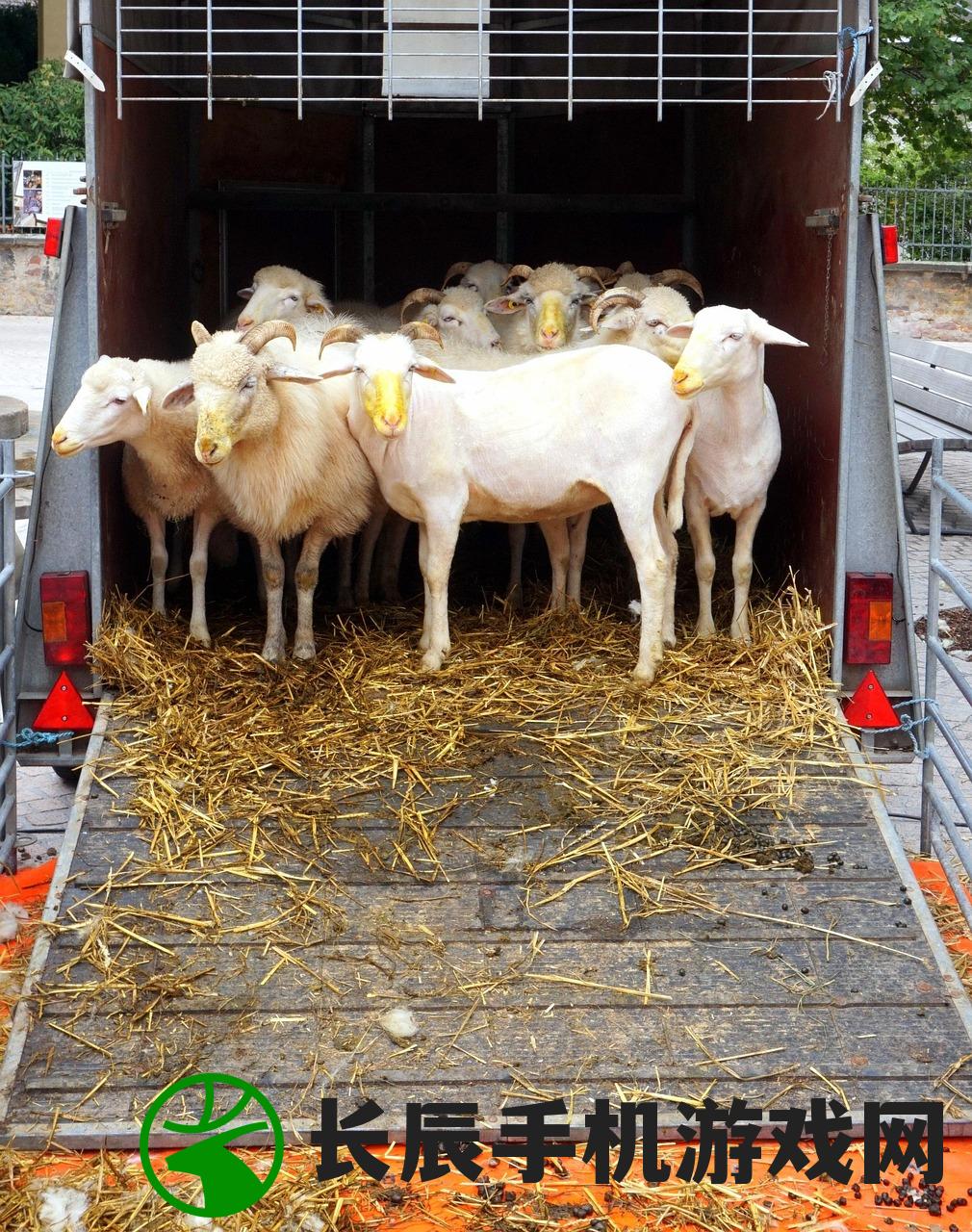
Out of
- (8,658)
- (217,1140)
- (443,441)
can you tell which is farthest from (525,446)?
(217,1140)

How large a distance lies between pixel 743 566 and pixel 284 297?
8.53 ft

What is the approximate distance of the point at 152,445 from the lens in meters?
5.62

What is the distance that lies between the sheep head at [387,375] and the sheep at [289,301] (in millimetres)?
1299

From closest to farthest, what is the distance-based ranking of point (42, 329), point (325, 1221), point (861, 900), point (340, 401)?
point (325, 1221) → point (861, 900) → point (340, 401) → point (42, 329)

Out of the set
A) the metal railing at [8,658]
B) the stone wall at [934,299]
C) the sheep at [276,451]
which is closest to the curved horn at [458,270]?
the sheep at [276,451]

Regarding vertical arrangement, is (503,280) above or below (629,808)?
above

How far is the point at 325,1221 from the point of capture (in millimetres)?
3205

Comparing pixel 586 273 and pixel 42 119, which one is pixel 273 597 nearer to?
pixel 586 273

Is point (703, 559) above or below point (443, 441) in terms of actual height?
below

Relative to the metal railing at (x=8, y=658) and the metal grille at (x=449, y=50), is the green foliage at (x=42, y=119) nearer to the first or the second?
the metal grille at (x=449, y=50)

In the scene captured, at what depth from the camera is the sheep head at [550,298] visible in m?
6.64

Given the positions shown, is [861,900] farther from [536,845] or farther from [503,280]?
[503,280]

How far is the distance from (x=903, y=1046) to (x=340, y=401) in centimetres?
A: 343

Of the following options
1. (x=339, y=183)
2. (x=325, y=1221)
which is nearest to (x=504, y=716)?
(x=325, y=1221)
